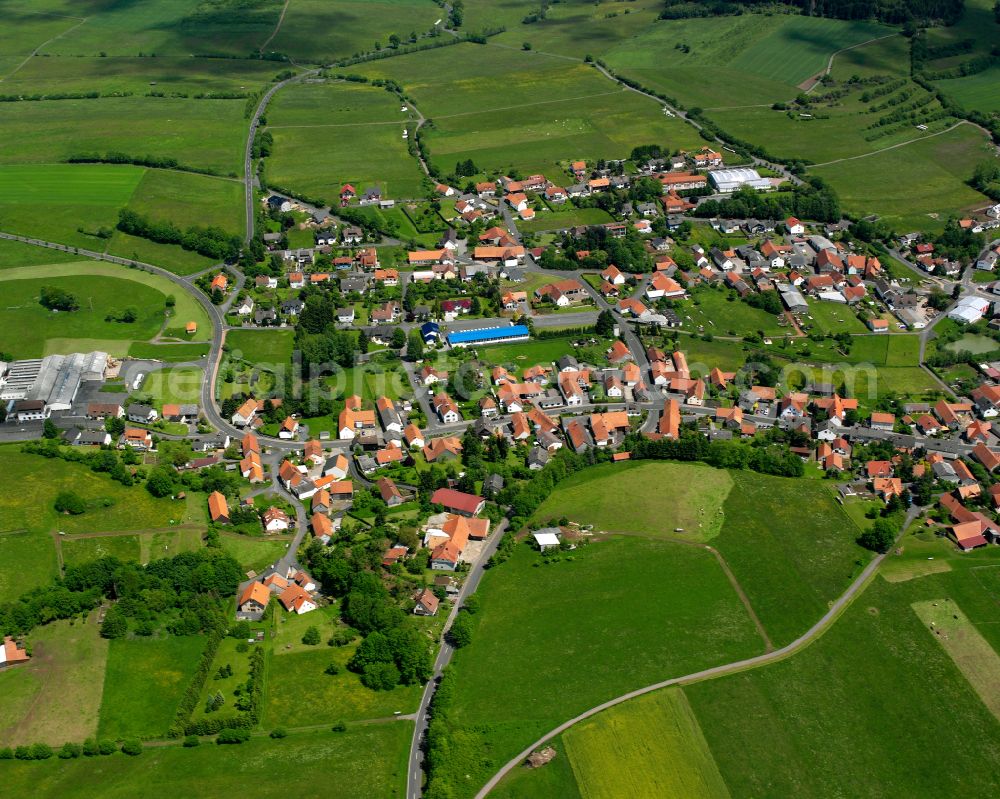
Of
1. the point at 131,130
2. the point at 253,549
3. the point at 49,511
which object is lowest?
the point at 253,549

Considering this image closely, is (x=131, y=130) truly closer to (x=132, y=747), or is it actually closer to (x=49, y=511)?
(x=49, y=511)

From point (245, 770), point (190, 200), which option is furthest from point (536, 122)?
point (245, 770)

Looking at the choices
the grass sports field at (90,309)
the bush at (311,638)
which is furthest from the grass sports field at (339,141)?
the bush at (311,638)

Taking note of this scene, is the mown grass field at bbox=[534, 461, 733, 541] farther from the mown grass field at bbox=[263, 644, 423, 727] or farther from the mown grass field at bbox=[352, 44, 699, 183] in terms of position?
the mown grass field at bbox=[352, 44, 699, 183]

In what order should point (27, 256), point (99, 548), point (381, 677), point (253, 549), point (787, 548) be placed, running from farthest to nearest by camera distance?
point (27, 256) < point (253, 549) < point (787, 548) < point (99, 548) < point (381, 677)

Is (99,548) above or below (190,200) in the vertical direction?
below

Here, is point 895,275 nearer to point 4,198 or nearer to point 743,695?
point 743,695

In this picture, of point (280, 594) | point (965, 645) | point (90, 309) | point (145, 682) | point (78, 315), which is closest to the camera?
point (145, 682)

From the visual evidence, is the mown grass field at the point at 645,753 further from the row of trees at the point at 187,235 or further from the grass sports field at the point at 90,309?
the row of trees at the point at 187,235
